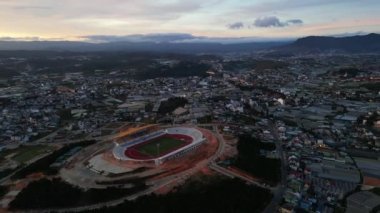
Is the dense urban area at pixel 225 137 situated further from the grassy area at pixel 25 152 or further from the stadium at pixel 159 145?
the stadium at pixel 159 145

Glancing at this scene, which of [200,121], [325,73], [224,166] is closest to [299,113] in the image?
[200,121]

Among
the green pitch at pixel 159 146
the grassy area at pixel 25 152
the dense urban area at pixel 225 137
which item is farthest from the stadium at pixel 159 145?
the grassy area at pixel 25 152

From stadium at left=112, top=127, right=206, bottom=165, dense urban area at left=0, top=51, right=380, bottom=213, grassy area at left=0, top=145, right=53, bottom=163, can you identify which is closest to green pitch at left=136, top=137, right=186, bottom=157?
stadium at left=112, top=127, right=206, bottom=165

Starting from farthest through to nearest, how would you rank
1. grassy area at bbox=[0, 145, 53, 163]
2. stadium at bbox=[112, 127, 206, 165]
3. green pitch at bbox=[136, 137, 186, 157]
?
1. grassy area at bbox=[0, 145, 53, 163]
2. green pitch at bbox=[136, 137, 186, 157]
3. stadium at bbox=[112, 127, 206, 165]

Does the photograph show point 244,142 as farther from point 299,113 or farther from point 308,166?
point 299,113

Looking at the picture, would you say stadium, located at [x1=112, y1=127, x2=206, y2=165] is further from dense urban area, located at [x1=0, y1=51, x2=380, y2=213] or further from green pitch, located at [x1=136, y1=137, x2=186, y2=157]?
dense urban area, located at [x1=0, y1=51, x2=380, y2=213]
